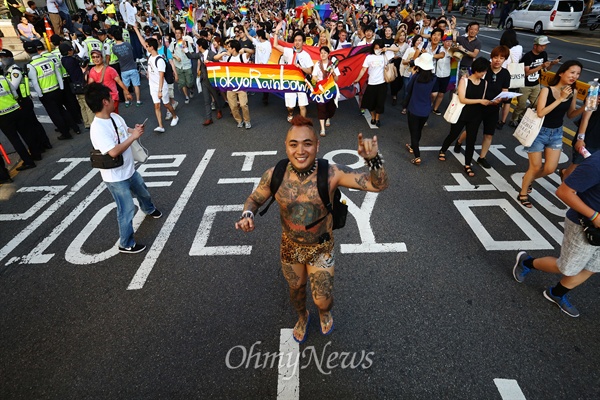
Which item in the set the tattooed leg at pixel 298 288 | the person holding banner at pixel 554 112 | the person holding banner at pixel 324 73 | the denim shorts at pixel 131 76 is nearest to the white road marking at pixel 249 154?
the person holding banner at pixel 324 73

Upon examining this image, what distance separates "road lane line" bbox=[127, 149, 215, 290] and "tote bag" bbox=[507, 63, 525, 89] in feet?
20.3

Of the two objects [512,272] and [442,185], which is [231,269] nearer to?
[512,272]

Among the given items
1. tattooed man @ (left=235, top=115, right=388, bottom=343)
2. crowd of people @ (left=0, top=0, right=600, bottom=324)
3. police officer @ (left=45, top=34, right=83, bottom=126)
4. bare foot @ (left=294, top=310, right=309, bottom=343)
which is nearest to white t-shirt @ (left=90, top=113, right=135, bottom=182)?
crowd of people @ (left=0, top=0, right=600, bottom=324)

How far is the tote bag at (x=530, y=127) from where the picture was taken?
4.39 metres

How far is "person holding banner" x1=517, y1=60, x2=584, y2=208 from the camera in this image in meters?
4.09

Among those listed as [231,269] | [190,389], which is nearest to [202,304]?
[231,269]

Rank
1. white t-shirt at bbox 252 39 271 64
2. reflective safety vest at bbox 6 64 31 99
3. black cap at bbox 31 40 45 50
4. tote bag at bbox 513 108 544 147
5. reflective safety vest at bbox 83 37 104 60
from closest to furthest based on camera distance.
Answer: tote bag at bbox 513 108 544 147, reflective safety vest at bbox 6 64 31 99, black cap at bbox 31 40 45 50, reflective safety vest at bbox 83 37 104 60, white t-shirt at bbox 252 39 271 64

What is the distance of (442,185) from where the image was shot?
17.6ft

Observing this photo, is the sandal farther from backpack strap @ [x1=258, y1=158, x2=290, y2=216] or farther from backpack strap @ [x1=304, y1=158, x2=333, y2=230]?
backpack strap @ [x1=258, y1=158, x2=290, y2=216]

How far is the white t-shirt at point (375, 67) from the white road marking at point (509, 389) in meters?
6.02

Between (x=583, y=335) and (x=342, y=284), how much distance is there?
2.23m

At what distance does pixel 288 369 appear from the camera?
2.84 meters

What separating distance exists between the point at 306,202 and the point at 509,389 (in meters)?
2.20

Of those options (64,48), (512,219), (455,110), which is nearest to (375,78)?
(455,110)
